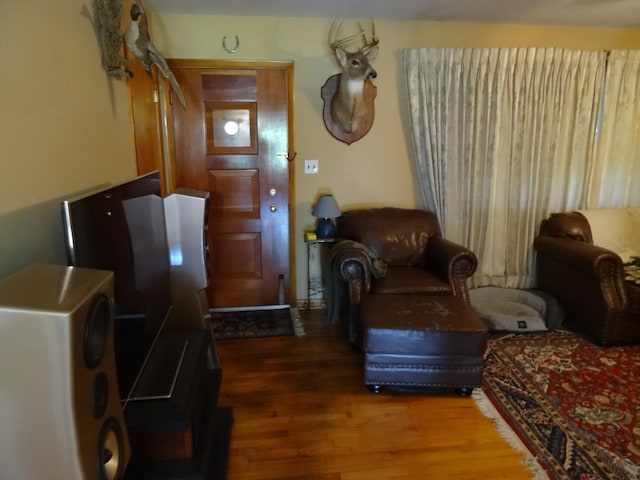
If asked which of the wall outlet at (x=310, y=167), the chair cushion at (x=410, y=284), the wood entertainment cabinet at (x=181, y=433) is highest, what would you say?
the wall outlet at (x=310, y=167)

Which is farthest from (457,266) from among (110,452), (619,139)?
(110,452)

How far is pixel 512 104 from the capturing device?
356cm

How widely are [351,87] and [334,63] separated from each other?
36 centimetres

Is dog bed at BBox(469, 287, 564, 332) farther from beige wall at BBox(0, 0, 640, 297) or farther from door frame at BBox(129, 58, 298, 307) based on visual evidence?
door frame at BBox(129, 58, 298, 307)

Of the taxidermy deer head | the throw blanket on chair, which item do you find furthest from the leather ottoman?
the taxidermy deer head

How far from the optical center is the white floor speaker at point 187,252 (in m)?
2.30

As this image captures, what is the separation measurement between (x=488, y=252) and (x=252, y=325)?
214cm

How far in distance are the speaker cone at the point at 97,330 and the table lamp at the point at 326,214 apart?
2.45 meters

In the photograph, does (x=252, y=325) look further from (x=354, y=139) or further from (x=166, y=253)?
(x=354, y=139)

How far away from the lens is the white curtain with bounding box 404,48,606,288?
3471mm

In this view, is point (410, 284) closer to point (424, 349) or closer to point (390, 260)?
point (390, 260)

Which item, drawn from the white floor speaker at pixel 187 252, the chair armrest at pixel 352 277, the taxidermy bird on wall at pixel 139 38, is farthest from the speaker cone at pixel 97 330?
the chair armrest at pixel 352 277

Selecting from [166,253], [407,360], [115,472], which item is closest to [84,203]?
[115,472]

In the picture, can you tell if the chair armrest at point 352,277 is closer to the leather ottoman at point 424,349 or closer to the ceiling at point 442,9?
the leather ottoman at point 424,349
